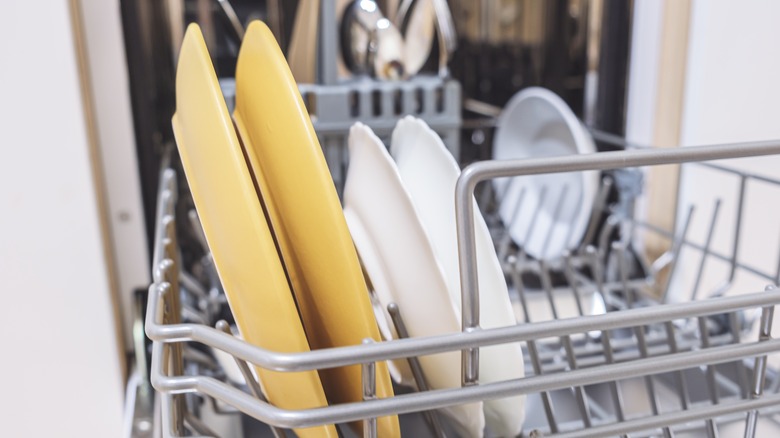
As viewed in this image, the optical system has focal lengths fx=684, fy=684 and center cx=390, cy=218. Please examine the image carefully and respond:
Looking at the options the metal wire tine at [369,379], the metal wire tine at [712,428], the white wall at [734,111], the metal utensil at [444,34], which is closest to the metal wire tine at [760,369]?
the metal wire tine at [712,428]

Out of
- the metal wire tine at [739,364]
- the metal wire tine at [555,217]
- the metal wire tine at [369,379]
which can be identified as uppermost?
the metal wire tine at [369,379]

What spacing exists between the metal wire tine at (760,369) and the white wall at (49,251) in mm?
518

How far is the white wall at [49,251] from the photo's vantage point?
560mm

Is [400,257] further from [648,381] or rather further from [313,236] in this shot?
[648,381]

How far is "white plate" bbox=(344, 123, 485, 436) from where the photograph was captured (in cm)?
41

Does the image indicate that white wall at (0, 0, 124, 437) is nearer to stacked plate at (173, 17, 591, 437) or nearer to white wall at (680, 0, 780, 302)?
stacked plate at (173, 17, 591, 437)

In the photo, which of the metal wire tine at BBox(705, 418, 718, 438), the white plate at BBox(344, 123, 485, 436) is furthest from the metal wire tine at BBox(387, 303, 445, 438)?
the metal wire tine at BBox(705, 418, 718, 438)

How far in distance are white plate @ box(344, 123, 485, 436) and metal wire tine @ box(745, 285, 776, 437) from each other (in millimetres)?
165

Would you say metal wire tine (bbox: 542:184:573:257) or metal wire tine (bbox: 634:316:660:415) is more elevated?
metal wire tine (bbox: 542:184:573:257)

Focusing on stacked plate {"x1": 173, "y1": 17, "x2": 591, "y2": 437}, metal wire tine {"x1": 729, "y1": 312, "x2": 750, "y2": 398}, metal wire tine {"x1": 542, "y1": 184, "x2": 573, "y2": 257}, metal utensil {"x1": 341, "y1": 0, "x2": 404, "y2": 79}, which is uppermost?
metal utensil {"x1": 341, "y1": 0, "x2": 404, "y2": 79}

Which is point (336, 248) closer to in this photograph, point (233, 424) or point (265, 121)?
point (265, 121)

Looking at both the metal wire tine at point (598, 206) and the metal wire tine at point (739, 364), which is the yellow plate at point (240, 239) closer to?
the metal wire tine at point (739, 364)

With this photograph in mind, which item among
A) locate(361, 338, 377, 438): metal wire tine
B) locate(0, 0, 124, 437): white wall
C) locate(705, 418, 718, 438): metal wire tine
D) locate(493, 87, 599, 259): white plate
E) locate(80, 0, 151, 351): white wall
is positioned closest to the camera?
locate(361, 338, 377, 438): metal wire tine

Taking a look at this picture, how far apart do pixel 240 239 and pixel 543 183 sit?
62 centimetres
